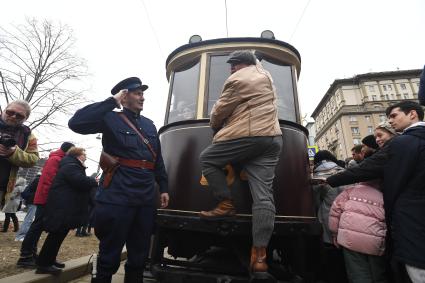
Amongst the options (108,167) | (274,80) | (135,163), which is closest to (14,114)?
(108,167)

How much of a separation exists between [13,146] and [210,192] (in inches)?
69.6

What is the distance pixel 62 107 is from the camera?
1627 centimetres

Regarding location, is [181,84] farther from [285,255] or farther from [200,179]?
[285,255]

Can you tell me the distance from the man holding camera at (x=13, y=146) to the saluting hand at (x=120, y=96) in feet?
3.12

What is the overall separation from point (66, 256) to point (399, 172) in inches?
186

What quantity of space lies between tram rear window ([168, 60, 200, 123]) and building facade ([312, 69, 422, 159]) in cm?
5106

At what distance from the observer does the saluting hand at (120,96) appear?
7.75ft

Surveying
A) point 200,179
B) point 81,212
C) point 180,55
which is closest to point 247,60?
point 200,179

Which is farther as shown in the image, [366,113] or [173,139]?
[366,113]

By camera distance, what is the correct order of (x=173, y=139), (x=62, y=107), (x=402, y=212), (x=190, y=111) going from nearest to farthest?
1. (x=402, y=212)
2. (x=173, y=139)
3. (x=190, y=111)
4. (x=62, y=107)

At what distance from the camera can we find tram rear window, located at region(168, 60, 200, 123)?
3.34 m

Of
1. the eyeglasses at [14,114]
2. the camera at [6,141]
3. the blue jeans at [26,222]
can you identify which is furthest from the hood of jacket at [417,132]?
the blue jeans at [26,222]

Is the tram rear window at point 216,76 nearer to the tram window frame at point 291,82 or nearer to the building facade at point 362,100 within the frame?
the tram window frame at point 291,82

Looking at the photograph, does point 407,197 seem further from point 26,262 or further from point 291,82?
point 26,262
